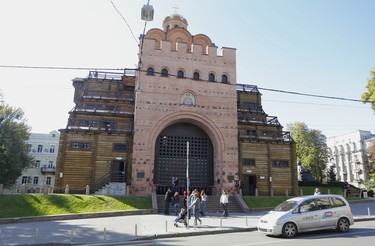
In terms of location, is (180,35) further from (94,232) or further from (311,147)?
(311,147)

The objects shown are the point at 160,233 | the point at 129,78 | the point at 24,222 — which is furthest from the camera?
the point at 129,78

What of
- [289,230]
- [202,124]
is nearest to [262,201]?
[202,124]

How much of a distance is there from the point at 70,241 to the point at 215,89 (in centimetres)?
1981

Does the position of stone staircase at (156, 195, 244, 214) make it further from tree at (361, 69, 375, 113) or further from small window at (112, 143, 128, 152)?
tree at (361, 69, 375, 113)

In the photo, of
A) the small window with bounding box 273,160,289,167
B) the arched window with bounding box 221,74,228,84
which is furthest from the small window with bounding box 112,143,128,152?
the small window with bounding box 273,160,289,167

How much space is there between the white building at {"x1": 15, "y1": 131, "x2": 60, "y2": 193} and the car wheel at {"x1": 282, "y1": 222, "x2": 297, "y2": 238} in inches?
1778

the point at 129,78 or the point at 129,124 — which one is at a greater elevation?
the point at 129,78

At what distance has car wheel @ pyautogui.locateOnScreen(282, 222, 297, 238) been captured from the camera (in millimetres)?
10078

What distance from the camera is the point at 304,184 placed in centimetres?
3906

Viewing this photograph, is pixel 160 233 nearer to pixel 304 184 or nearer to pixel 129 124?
pixel 129 124

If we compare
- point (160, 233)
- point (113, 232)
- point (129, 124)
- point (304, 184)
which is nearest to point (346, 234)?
point (160, 233)

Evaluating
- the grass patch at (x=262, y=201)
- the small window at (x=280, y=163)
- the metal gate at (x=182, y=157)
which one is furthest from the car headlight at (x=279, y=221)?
the small window at (x=280, y=163)

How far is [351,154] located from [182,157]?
6063cm

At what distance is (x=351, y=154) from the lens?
230 feet
